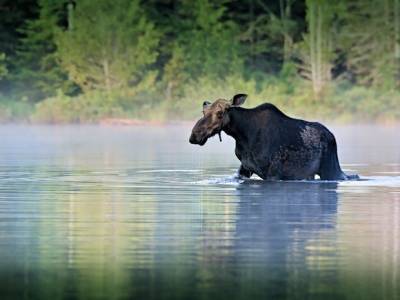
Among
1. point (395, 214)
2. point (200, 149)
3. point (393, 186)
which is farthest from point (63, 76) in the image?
point (395, 214)

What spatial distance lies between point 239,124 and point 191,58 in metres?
53.6

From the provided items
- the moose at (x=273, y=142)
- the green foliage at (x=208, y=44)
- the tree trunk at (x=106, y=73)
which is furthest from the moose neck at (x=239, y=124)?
the green foliage at (x=208, y=44)

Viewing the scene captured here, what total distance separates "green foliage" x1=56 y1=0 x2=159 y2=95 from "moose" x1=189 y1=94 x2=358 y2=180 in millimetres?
48161

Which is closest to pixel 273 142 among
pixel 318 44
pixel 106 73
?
pixel 106 73

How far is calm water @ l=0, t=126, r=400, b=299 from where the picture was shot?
10906 millimetres

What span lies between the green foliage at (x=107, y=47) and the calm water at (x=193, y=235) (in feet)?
148

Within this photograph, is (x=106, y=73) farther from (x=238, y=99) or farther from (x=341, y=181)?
(x=341, y=181)

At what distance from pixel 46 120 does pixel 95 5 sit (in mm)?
8426

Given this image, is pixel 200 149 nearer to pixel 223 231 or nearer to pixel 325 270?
pixel 223 231

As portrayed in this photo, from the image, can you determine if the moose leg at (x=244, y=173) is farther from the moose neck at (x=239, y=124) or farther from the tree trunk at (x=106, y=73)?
the tree trunk at (x=106, y=73)

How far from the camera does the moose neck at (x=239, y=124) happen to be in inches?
862

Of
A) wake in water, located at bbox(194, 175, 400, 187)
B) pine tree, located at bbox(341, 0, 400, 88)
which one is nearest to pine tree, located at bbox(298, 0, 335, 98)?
pine tree, located at bbox(341, 0, 400, 88)

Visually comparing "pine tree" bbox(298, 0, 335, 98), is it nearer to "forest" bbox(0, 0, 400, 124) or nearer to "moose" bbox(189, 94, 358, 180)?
"forest" bbox(0, 0, 400, 124)

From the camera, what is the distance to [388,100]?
225 ft
